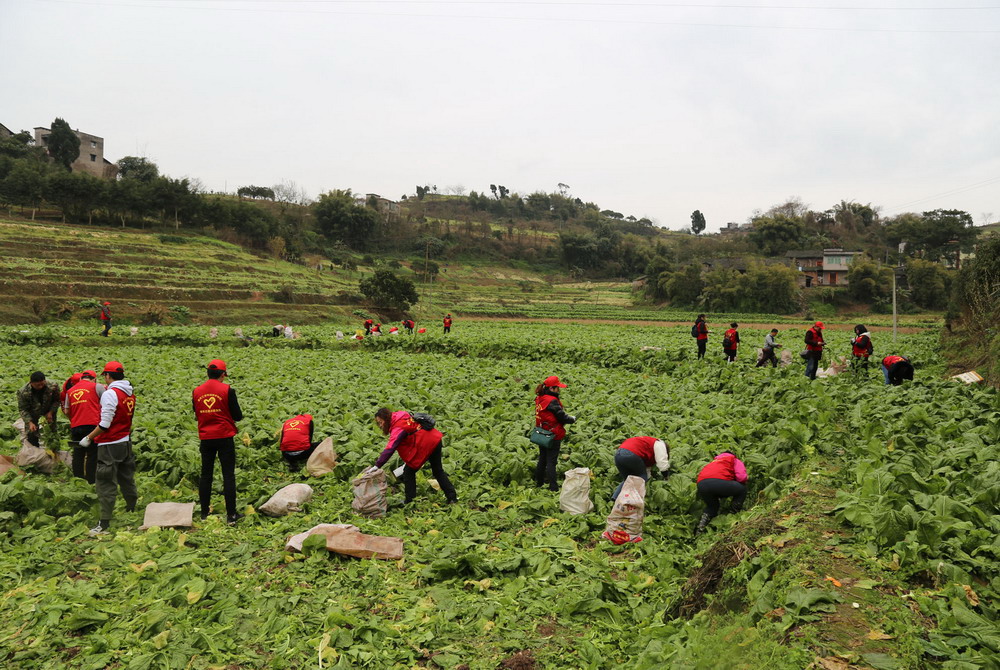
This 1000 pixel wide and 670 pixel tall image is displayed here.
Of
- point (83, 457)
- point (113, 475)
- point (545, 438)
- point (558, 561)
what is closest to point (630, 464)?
point (545, 438)

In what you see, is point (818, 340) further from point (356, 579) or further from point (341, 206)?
point (341, 206)

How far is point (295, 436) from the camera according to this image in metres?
9.32

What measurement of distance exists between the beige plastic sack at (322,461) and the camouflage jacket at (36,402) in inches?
176

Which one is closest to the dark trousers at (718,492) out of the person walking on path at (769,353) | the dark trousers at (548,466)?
the dark trousers at (548,466)

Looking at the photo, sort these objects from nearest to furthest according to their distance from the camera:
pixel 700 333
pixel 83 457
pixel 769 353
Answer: pixel 83 457
pixel 769 353
pixel 700 333

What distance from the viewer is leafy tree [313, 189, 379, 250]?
90500mm

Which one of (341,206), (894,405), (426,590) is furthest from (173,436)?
(341,206)

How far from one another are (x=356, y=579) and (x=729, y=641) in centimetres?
368

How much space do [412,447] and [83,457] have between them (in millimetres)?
5331

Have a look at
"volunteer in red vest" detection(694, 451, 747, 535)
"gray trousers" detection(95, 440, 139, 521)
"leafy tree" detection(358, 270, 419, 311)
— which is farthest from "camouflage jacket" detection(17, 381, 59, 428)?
"leafy tree" detection(358, 270, 419, 311)

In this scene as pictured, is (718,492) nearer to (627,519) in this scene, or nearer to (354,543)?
(627,519)

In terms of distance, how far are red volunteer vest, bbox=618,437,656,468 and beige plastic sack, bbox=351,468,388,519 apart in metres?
3.30

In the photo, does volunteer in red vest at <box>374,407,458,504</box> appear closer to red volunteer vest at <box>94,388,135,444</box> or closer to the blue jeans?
the blue jeans

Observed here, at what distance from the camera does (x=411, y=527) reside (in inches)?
287
